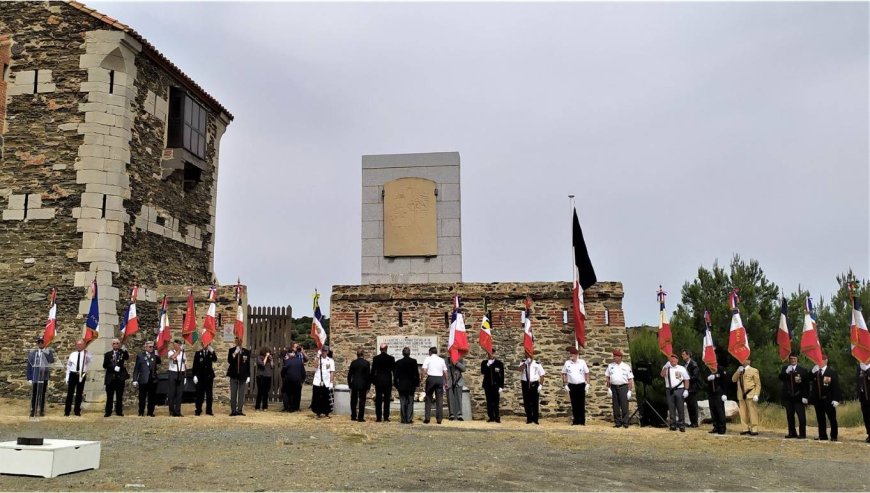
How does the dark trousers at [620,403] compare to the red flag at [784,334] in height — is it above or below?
below

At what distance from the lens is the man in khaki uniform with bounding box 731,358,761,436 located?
12.4 metres

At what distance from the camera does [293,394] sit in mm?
15039

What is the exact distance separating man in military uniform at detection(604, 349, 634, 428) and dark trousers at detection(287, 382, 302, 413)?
636cm

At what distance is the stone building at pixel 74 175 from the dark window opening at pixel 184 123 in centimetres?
75

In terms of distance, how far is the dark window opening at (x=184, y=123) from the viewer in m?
18.2

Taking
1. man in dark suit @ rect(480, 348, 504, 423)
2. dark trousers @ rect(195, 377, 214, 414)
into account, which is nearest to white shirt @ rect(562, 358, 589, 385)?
man in dark suit @ rect(480, 348, 504, 423)

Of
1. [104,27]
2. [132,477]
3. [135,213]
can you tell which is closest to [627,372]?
[132,477]

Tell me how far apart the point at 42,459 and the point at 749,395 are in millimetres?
10842

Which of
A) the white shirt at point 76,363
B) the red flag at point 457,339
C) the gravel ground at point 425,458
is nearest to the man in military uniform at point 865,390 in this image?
the gravel ground at point 425,458

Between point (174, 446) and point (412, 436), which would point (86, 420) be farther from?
point (412, 436)

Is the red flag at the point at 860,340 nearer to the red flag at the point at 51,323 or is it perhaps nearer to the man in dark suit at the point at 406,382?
the man in dark suit at the point at 406,382

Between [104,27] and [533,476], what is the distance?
14326mm

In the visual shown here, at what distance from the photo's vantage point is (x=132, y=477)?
698 cm

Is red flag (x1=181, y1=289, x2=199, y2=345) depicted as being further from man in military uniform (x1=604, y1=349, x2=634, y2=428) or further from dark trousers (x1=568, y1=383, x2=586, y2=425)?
man in military uniform (x1=604, y1=349, x2=634, y2=428)
